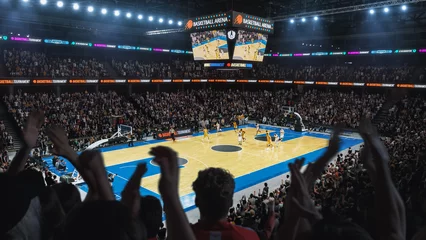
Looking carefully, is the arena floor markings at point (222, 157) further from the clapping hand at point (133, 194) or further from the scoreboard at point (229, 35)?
the clapping hand at point (133, 194)

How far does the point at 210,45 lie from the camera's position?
25391mm

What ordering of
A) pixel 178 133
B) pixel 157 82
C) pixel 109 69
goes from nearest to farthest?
pixel 178 133 → pixel 109 69 → pixel 157 82

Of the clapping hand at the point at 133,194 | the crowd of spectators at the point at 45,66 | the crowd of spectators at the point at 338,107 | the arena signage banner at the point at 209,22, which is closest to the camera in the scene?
the clapping hand at the point at 133,194

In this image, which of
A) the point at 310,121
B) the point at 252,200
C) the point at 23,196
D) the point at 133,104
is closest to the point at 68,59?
the point at 133,104

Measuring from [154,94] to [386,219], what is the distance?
127 ft

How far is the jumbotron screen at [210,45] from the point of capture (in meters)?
24.7

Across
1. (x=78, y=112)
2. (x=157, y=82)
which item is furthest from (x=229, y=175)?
(x=157, y=82)

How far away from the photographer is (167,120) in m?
35.3

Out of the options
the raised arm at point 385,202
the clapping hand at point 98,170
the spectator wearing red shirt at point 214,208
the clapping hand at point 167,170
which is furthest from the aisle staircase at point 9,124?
the raised arm at point 385,202

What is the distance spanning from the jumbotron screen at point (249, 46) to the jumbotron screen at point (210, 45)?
955 mm

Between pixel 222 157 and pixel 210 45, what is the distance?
342 inches

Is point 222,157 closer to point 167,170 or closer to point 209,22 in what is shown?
point 209,22

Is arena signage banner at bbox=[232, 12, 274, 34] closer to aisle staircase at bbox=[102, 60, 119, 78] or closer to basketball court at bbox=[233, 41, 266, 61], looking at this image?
basketball court at bbox=[233, 41, 266, 61]

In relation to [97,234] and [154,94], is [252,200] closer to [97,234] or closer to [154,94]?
[97,234]
